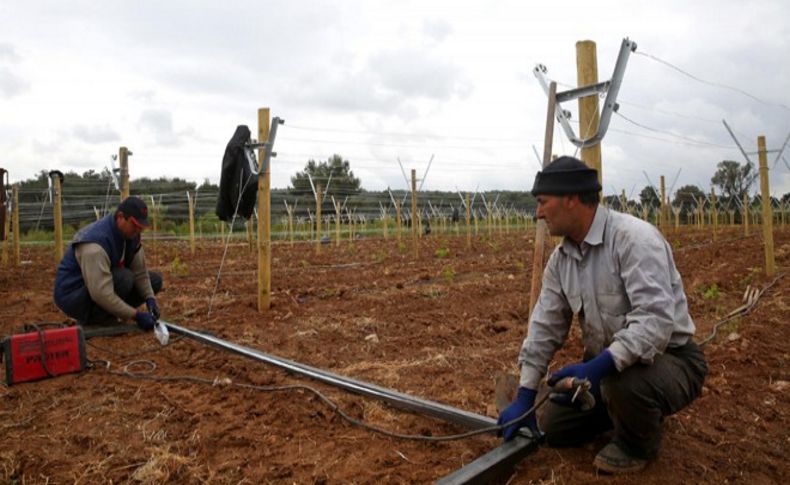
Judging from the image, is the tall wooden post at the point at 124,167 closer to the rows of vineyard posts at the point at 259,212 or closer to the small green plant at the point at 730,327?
the rows of vineyard posts at the point at 259,212

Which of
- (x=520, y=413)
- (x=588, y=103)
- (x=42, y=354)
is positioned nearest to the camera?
(x=520, y=413)

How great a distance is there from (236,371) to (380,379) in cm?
105

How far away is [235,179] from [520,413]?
419 cm

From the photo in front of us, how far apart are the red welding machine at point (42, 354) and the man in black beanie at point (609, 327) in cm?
298

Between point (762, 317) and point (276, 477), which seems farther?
point (762, 317)

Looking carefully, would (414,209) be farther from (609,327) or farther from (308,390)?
(609,327)

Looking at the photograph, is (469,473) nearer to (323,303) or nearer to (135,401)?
(135,401)

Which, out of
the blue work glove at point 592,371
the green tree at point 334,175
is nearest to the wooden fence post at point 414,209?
the blue work glove at point 592,371

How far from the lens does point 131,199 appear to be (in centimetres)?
425

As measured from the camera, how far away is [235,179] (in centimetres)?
555

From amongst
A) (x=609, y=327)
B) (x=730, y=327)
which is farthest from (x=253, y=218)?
(x=609, y=327)

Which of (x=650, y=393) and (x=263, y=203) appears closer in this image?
(x=650, y=393)

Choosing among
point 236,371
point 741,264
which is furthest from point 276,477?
point 741,264

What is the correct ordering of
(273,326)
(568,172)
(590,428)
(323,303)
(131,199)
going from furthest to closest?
(323,303) → (273,326) → (131,199) → (590,428) → (568,172)
